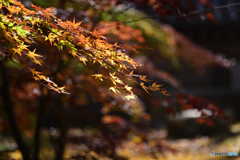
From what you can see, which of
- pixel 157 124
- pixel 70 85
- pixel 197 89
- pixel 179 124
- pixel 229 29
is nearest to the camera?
pixel 70 85

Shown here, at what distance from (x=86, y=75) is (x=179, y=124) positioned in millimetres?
3894

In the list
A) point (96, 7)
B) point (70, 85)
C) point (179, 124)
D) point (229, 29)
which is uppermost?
point (229, 29)

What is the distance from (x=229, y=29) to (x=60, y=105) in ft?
19.7

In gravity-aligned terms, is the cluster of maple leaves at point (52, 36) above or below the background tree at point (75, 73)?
below

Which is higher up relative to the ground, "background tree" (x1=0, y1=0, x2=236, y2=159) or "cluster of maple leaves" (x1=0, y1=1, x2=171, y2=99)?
"background tree" (x1=0, y1=0, x2=236, y2=159)

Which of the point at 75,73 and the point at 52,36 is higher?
the point at 75,73

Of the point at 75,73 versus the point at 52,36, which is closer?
the point at 52,36

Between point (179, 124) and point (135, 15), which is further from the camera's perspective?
point (179, 124)

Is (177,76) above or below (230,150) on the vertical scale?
above

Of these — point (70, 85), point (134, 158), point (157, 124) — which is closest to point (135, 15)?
point (70, 85)

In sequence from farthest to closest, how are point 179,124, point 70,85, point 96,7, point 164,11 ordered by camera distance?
point 179,124 → point 70,85 → point 96,7 → point 164,11

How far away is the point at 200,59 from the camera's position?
14.4 ft

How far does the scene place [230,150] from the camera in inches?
169

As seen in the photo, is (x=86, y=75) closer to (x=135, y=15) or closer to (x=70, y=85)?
(x=70, y=85)
